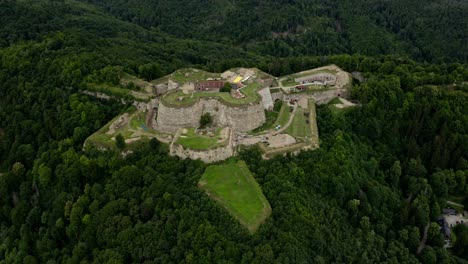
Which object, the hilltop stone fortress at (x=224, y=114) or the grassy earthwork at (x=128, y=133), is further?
the grassy earthwork at (x=128, y=133)

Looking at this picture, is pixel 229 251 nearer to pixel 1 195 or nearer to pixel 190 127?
pixel 190 127

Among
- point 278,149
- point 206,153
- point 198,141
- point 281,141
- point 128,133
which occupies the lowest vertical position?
point 128,133

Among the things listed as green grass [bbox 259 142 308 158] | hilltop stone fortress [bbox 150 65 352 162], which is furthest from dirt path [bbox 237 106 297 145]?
green grass [bbox 259 142 308 158]

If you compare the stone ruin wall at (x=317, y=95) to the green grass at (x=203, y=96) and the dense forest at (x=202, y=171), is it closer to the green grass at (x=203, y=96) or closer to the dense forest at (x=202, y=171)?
the dense forest at (x=202, y=171)

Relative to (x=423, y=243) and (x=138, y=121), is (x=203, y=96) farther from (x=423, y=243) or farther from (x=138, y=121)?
(x=423, y=243)

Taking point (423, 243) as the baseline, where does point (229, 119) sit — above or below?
above

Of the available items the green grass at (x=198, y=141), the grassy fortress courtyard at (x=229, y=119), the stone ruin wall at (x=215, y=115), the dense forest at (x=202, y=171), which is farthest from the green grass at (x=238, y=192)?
the stone ruin wall at (x=215, y=115)

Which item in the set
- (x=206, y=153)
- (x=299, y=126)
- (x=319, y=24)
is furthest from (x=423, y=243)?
(x=319, y=24)
